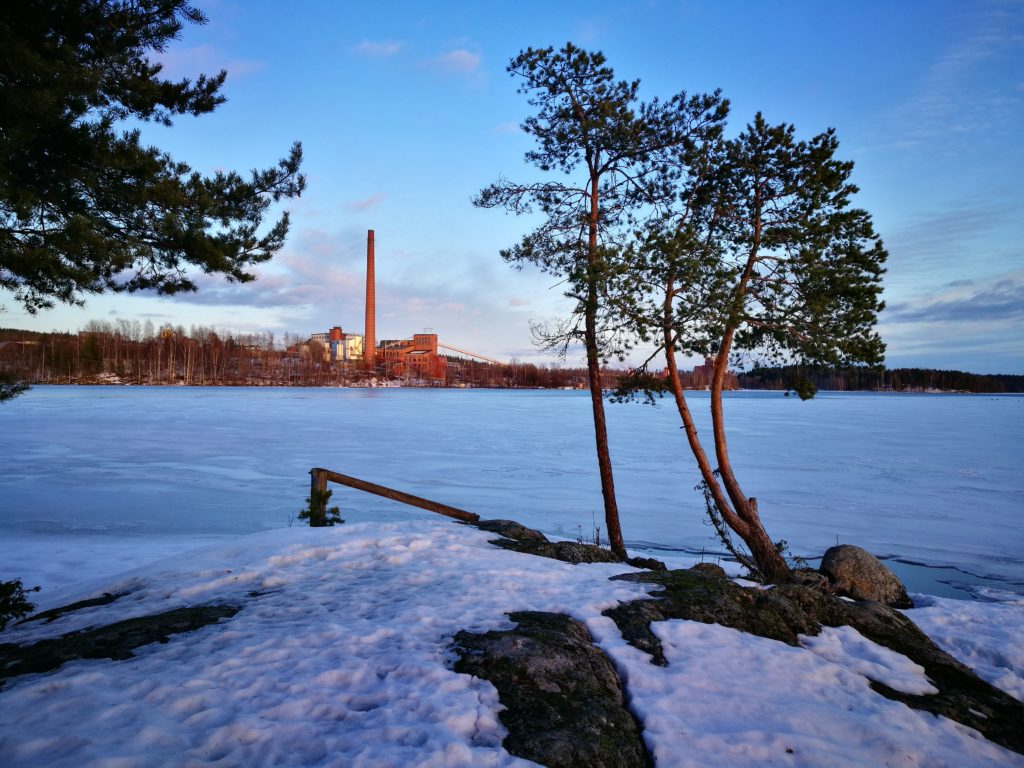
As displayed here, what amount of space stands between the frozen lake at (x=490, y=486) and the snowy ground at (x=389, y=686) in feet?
18.2

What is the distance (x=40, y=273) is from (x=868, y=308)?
11825 millimetres

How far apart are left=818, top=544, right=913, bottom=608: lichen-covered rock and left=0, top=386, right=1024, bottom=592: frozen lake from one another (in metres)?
2.85

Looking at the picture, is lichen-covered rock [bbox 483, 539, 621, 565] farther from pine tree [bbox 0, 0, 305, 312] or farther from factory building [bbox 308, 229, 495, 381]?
factory building [bbox 308, 229, 495, 381]

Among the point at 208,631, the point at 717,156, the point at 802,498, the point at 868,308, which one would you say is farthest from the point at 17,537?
the point at 802,498

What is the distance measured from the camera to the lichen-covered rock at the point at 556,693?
127 inches

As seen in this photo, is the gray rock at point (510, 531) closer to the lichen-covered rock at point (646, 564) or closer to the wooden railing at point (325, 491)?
the wooden railing at point (325, 491)

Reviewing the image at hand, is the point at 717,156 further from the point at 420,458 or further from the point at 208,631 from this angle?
the point at 420,458

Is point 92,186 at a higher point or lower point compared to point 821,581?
higher

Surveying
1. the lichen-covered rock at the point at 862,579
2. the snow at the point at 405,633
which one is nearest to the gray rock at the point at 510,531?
the snow at the point at 405,633

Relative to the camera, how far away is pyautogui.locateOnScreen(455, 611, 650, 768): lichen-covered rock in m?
3.23

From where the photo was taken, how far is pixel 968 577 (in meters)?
11.0

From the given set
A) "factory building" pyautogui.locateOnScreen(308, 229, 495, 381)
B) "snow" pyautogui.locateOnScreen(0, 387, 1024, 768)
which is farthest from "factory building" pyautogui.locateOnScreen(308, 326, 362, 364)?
"snow" pyautogui.locateOnScreen(0, 387, 1024, 768)

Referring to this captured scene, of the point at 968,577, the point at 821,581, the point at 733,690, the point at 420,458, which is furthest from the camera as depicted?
the point at 420,458

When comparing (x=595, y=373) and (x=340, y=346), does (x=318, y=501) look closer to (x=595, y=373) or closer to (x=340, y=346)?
(x=595, y=373)
